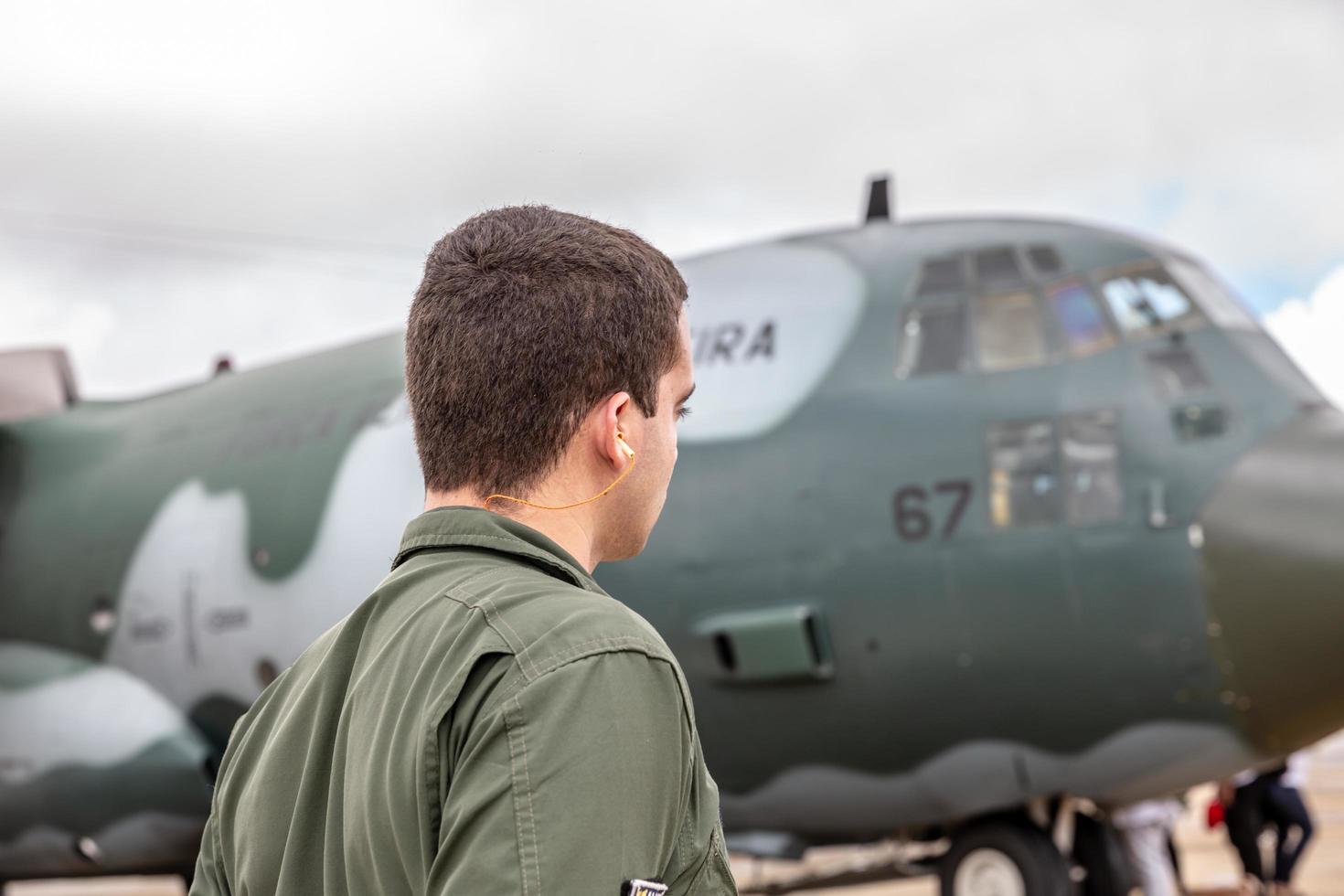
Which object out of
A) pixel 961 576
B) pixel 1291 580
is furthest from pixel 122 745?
pixel 1291 580

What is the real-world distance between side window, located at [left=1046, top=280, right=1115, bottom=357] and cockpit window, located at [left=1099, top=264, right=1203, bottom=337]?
84 millimetres

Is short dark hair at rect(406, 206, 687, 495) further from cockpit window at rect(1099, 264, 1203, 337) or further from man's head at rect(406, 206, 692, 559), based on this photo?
cockpit window at rect(1099, 264, 1203, 337)

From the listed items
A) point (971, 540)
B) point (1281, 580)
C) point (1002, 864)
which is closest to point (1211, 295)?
point (1281, 580)

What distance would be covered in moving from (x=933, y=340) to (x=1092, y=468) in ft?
3.43

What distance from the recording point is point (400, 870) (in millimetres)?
1219

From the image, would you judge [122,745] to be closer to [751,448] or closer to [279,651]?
[279,651]

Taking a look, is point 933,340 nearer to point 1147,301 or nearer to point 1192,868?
point 1147,301

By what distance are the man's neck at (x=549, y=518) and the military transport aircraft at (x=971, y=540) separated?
5.12m

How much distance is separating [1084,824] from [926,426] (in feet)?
9.16

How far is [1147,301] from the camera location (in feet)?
22.4

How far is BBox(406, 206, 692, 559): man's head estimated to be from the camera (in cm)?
140

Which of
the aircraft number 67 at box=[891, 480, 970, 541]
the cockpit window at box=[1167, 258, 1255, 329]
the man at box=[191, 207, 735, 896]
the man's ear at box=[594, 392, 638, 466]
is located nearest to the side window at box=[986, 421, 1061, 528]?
the aircraft number 67 at box=[891, 480, 970, 541]

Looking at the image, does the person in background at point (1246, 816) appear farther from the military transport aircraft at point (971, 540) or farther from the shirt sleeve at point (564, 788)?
the shirt sleeve at point (564, 788)

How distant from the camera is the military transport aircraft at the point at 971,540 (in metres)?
6.11
